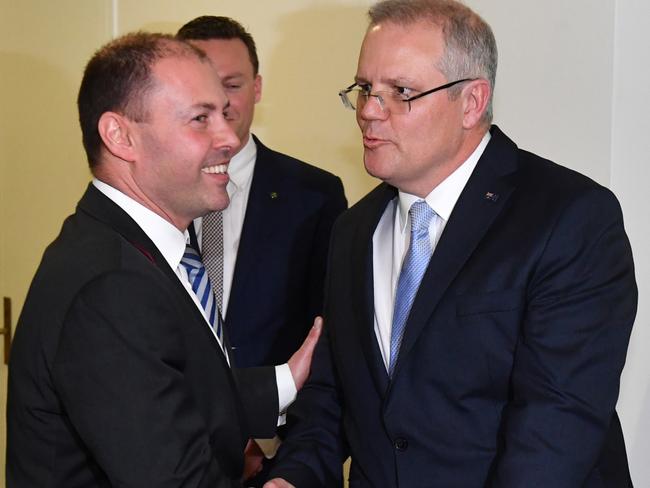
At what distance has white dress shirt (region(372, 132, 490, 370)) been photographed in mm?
2113

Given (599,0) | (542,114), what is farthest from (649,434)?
(599,0)

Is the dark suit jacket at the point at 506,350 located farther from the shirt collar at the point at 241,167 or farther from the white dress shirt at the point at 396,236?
the shirt collar at the point at 241,167

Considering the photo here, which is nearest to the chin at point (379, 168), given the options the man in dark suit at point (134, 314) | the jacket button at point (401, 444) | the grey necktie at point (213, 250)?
the man in dark suit at point (134, 314)

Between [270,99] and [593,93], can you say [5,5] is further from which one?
[593,93]

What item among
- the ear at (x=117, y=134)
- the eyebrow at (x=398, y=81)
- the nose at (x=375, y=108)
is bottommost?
the ear at (x=117, y=134)

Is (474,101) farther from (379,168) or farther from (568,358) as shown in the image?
(568,358)

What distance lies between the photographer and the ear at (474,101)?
2115 mm

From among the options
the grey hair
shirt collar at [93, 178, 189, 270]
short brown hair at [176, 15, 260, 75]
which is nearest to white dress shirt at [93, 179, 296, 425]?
shirt collar at [93, 178, 189, 270]

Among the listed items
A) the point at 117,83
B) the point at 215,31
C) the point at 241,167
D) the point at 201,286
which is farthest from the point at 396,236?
the point at 215,31

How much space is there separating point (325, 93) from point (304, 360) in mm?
1325

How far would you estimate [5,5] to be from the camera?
12.8ft

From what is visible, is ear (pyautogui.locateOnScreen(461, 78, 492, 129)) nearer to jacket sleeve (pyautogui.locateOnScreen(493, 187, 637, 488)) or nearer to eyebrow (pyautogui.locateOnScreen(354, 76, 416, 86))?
eyebrow (pyautogui.locateOnScreen(354, 76, 416, 86))

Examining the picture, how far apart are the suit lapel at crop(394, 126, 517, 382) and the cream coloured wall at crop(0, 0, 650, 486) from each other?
0.67m

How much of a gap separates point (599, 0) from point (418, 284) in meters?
1.02
